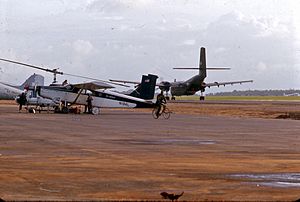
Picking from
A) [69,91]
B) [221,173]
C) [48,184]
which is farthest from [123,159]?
[69,91]

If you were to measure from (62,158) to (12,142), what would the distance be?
243 inches

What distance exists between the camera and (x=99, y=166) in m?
16.4

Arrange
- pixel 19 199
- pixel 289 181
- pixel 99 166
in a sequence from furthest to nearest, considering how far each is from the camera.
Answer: pixel 99 166 → pixel 289 181 → pixel 19 199

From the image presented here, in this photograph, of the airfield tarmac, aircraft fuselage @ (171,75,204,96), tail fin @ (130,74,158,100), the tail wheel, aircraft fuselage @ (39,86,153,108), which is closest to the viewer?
the airfield tarmac

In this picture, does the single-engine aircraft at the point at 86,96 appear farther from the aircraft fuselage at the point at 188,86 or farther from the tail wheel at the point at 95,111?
the aircraft fuselage at the point at 188,86

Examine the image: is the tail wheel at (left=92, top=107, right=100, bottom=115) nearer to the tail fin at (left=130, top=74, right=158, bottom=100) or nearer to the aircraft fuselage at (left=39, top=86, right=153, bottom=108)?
the aircraft fuselage at (left=39, top=86, right=153, bottom=108)

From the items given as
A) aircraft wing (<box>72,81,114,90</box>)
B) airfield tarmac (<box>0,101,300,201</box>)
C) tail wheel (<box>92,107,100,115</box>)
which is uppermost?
aircraft wing (<box>72,81,114,90</box>)

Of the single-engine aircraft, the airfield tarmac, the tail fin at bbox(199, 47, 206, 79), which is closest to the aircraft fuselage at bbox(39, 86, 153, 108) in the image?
the single-engine aircraft

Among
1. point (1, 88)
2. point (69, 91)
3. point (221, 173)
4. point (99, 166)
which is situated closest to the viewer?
point (221, 173)

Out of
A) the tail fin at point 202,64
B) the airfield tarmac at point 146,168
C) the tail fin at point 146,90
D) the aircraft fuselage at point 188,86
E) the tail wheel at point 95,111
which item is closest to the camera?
the airfield tarmac at point 146,168

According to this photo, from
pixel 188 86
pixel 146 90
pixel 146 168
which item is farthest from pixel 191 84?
pixel 146 168

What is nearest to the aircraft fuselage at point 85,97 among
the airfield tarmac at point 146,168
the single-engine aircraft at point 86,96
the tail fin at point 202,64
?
the single-engine aircraft at point 86,96

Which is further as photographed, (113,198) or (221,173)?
(221,173)

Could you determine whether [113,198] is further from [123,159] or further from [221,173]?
[123,159]
